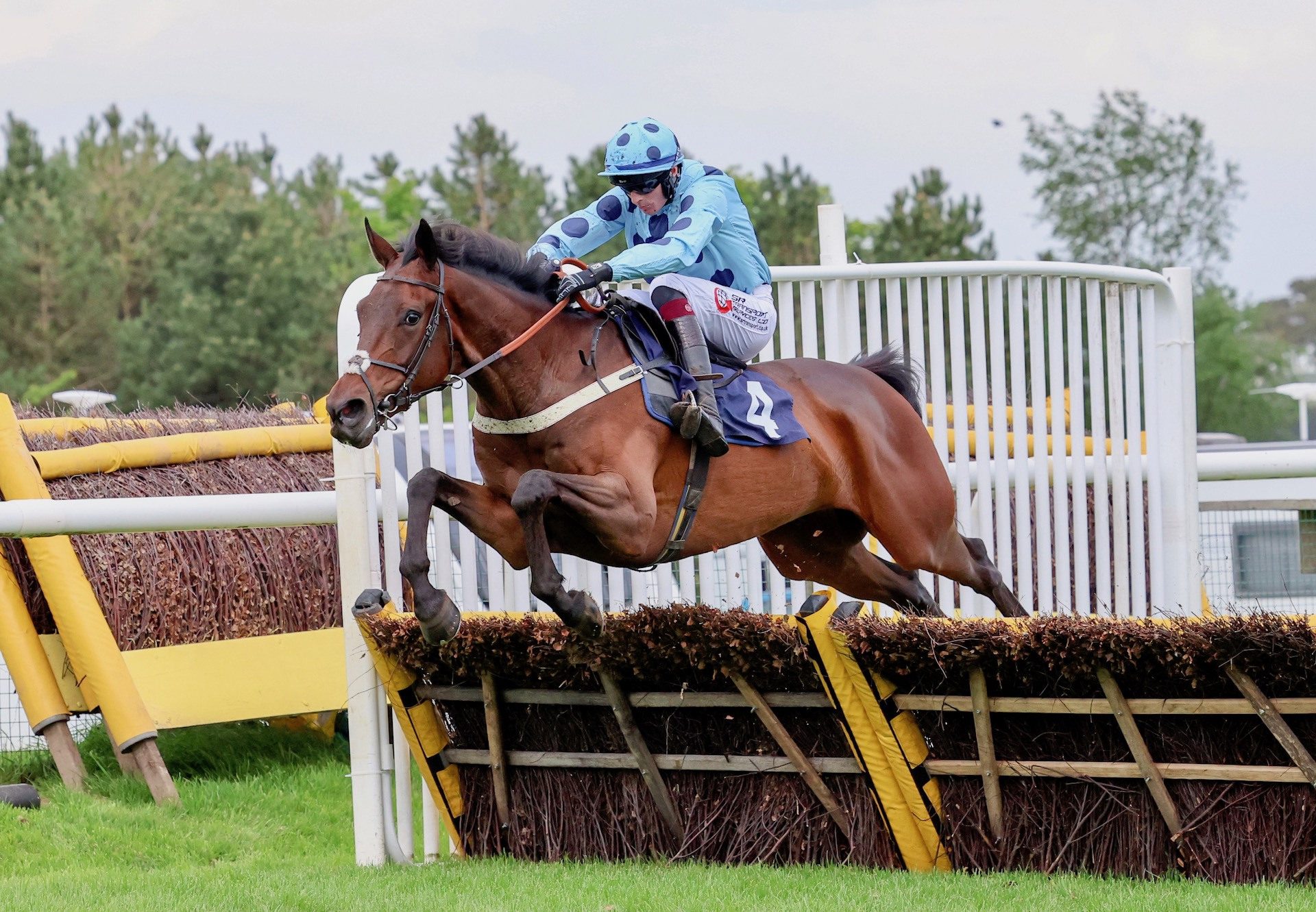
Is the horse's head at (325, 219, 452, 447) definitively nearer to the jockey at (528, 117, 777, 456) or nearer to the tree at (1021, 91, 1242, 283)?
the jockey at (528, 117, 777, 456)

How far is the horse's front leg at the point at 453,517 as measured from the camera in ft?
15.4

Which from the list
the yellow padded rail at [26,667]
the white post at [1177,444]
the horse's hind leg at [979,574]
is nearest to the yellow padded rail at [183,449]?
the yellow padded rail at [26,667]

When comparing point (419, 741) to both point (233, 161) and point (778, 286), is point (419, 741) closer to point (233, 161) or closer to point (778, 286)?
point (778, 286)

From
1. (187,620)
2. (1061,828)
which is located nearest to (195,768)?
(187,620)

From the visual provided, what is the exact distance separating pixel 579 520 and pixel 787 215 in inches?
1151

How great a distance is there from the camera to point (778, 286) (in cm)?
599

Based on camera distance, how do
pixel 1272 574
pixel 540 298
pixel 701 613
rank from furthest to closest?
pixel 1272 574, pixel 540 298, pixel 701 613

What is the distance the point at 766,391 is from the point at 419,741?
1790mm

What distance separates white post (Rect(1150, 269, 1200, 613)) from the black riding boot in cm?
244

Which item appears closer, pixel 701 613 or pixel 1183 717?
pixel 1183 717

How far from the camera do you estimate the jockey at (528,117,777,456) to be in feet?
16.8

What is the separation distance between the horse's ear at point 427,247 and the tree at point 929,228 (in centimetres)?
2515

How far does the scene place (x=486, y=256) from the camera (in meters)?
5.05

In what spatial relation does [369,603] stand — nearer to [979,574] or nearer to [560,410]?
[560,410]
